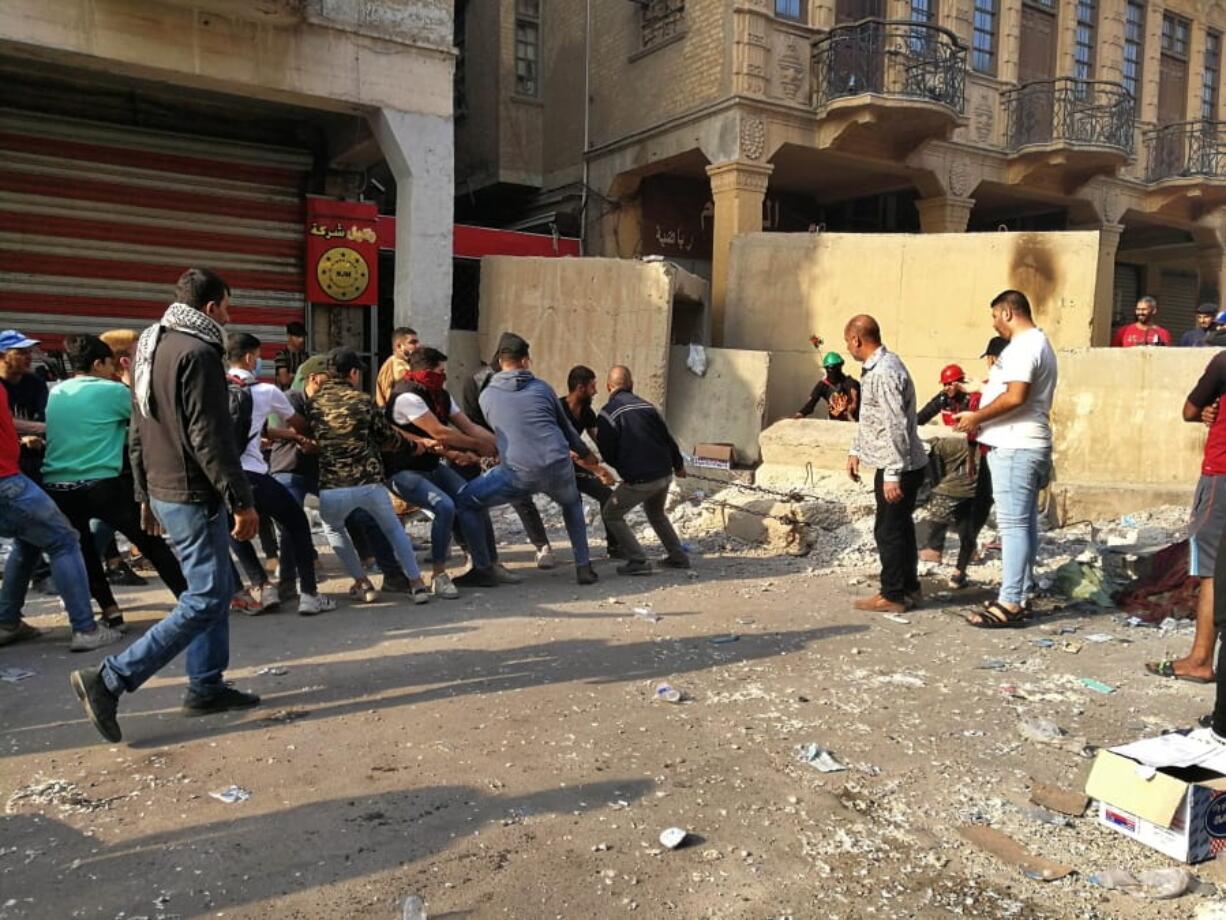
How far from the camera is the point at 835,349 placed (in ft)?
37.1

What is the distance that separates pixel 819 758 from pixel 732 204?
12220 millimetres

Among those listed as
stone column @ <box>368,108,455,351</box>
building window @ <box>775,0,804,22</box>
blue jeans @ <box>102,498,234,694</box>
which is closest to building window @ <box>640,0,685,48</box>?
building window @ <box>775,0,804,22</box>

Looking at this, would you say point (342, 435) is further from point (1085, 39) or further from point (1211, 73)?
point (1211, 73)

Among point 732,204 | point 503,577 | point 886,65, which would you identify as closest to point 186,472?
point 503,577

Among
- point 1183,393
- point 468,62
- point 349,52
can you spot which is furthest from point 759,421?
point 468,62

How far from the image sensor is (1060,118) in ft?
57.4

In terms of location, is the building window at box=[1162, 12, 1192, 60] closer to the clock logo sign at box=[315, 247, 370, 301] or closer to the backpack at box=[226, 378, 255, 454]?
the clock logo sign at box=[315, 247, 370, 301]

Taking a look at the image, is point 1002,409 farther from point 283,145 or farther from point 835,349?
point 283,145

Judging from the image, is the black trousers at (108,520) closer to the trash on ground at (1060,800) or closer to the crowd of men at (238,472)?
the crowd of men at (238,472)

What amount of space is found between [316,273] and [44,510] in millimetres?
8341

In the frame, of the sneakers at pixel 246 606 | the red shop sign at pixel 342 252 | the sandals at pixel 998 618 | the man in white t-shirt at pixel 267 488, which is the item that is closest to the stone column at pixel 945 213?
the red shop sign at pixel 342 252

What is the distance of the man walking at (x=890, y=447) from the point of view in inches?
218

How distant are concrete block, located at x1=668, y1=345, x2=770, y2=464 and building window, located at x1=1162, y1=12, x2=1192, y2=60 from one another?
55.2ft

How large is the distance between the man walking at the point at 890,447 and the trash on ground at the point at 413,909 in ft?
12.7
